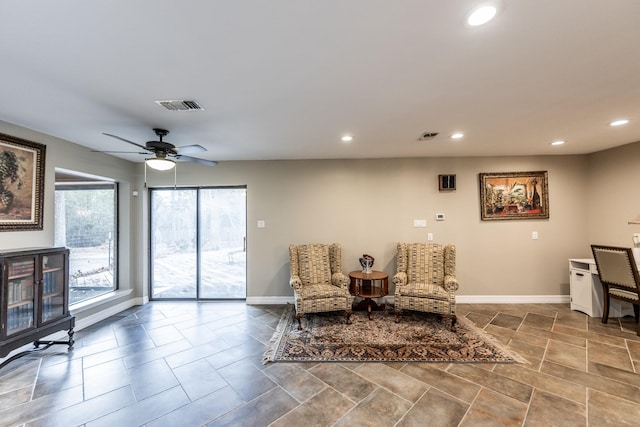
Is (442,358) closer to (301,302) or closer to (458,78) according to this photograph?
(301,302)

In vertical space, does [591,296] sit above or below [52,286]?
below

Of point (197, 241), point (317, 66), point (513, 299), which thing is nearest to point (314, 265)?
point (197, 241)

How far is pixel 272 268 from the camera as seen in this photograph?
444 cm

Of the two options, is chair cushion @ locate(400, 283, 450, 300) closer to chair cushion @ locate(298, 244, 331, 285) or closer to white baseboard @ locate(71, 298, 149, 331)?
chair cushion @ locate(298, 244, 331, 285)

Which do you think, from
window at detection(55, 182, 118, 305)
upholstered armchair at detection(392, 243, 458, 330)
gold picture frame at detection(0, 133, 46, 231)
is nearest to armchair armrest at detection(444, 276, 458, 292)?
upholstered armchair at detection(392, 243, 458, 330)

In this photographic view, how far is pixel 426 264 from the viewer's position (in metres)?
3.93

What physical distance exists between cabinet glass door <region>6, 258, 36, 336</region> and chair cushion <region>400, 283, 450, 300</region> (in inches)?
166

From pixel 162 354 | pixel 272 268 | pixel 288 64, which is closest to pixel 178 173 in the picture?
pixel 272 268

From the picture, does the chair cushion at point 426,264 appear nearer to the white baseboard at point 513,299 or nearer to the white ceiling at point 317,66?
the white baseboard at point 513,299

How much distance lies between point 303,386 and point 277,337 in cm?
99

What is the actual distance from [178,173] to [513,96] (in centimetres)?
478

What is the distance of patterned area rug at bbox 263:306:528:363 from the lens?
8.58ft

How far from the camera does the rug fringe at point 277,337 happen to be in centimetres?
263

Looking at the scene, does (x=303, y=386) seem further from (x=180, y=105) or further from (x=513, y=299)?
(x=513, y=299)
